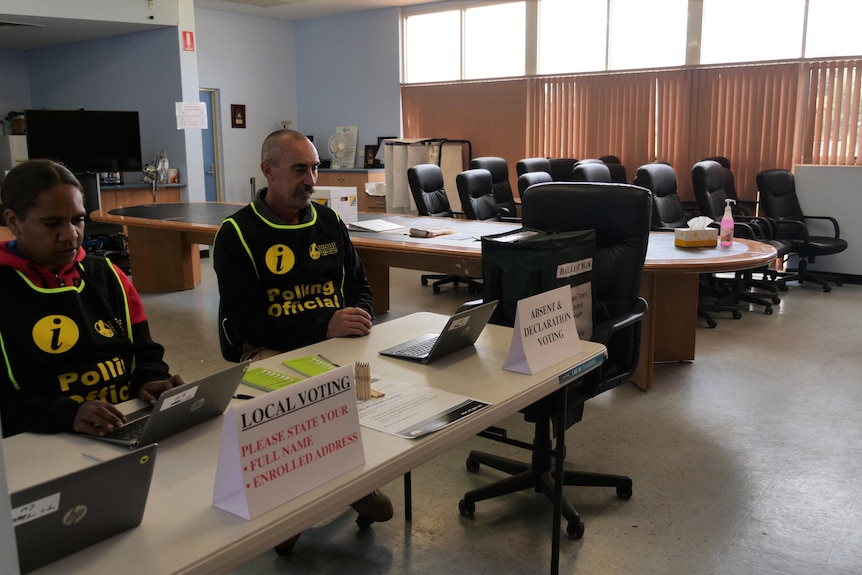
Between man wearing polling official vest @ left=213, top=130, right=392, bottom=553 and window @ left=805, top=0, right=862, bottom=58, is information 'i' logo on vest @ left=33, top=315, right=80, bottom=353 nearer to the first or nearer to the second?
man wearing polling official vest @ left=213, top=130, right=392, bottom=553

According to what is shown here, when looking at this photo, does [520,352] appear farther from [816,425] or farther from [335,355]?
[816,425]

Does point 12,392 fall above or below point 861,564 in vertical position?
above

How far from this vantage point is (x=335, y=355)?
197 centimetres

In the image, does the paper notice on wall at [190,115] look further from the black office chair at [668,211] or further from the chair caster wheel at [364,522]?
the chair caster wheel at [364,522]

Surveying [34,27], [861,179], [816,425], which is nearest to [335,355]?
[816,425]

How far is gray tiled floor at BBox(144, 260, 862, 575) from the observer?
2.30 meters

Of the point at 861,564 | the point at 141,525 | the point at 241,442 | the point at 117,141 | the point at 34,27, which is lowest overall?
the point at 861,564

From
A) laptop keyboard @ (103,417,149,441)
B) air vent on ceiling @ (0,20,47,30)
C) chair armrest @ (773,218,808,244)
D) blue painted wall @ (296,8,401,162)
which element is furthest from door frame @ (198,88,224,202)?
laptop keyboard @ (103,417,149,441)

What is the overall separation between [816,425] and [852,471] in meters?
0.49

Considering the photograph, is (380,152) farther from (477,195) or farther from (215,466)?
(215,466)

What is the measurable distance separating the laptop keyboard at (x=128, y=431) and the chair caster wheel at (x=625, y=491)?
1822mm

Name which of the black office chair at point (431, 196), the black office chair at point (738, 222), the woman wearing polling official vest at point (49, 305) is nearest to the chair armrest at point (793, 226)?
the black office chair at point (738, 222)

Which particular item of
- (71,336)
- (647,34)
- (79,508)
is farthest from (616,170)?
(79,508)

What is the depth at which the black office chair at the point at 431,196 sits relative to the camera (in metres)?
6.09
